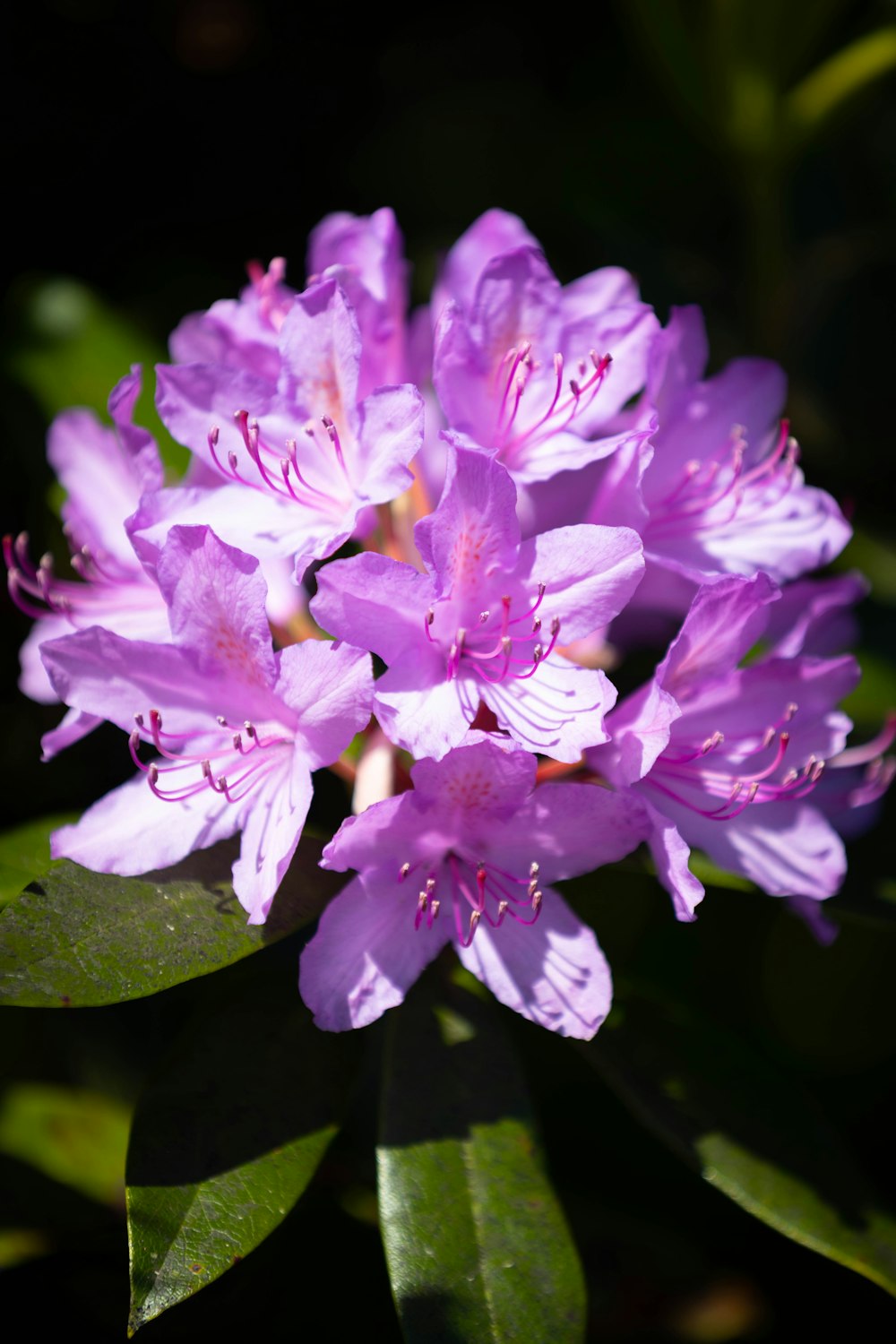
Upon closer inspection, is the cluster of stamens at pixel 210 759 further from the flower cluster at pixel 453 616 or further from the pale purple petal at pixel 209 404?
the pale purple petal at pixel 209 404

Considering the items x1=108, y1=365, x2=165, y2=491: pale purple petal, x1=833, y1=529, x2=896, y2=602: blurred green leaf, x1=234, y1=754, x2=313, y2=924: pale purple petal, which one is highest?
x1=108, y1=365, x2=165, y2=491: pale purple petal

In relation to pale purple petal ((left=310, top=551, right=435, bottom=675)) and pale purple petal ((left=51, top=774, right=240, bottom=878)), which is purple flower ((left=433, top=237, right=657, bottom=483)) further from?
pale purple petal ((left=51, top=774, right=240, bottom=878))

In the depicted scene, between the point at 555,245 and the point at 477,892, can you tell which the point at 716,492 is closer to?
the point at 477,892

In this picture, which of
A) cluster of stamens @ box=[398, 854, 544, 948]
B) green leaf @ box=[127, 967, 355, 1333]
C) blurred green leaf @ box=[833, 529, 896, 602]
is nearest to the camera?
green leaf @ box=[127, 967, 355, 1333]

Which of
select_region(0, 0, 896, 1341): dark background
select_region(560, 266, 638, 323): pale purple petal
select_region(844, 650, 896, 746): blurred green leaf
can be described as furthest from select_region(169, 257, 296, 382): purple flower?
select_region(844, 650, 896, 746): blurred green leaf

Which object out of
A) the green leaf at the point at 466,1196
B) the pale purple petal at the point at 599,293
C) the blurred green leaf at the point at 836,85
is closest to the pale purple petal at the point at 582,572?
the pale purple petal at the point at 599,293

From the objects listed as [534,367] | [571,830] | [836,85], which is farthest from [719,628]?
[836,85]

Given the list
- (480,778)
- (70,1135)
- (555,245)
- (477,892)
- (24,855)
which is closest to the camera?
(480,778)
